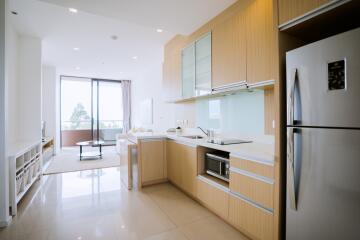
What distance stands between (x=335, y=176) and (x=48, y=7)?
3.99m

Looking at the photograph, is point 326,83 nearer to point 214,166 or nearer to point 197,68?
point 214,166

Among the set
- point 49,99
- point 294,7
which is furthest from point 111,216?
point 49,99

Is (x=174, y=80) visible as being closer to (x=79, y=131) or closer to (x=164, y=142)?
(x=164, y=142)

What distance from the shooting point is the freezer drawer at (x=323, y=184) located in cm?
104

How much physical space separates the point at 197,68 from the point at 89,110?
622 centimetres

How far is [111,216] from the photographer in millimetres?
2254

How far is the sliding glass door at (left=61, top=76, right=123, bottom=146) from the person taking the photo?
7.43 metres

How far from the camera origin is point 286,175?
4.74 feet

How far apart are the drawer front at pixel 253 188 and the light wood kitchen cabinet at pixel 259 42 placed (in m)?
1.01

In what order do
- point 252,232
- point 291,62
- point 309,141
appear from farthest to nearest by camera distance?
1. point 252,232
2. point 291,62
3. point 309,141

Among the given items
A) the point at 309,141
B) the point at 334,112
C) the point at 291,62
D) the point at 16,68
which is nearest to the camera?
the point at 334,112

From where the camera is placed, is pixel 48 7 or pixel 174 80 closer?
pixel 48 7

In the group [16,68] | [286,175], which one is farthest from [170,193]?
[16,68]

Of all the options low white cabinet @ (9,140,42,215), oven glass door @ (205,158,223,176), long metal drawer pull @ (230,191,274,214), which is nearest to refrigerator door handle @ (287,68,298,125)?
long metal drawer pull @ (230,191,274,214)
